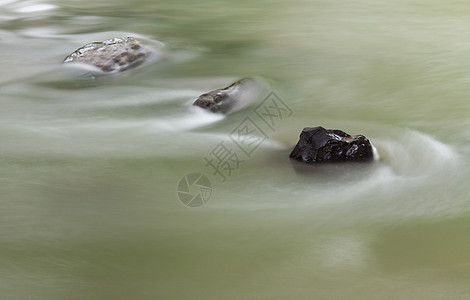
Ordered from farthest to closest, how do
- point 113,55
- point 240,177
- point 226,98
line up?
point 113,55 → point 226,98 → point 240,177

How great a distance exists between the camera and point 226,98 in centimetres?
471

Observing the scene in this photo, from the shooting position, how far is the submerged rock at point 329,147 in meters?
3.64

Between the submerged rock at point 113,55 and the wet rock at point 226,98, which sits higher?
the wet rock at point 226,98

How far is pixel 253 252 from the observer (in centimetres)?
280

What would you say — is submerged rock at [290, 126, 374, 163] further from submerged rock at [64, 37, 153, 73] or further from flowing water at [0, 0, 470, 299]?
submerged rock at [64, 37, 153, 73]

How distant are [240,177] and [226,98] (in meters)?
1.25

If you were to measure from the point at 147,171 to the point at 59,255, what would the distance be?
981 mm

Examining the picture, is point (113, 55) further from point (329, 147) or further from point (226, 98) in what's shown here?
point (329, 147)

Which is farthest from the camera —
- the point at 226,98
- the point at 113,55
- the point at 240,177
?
the point at 113,55

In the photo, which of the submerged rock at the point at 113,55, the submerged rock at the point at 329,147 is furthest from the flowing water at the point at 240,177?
the submerged rock at the point at 113,55

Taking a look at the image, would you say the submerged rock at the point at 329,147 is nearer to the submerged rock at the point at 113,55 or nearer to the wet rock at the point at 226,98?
the wet rock at the point at 226,98

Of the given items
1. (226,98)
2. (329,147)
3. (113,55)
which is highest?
(329,147)

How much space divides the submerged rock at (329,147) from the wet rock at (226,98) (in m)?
1.06

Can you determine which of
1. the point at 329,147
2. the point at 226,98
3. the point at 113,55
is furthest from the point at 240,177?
the point at 113,55
